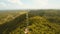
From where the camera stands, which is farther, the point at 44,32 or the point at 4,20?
the point at 4,20

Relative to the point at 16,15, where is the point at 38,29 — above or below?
below

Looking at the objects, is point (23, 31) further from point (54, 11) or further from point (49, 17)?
point (54, 11)

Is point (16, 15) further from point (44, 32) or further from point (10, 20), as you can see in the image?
point (44, 32)

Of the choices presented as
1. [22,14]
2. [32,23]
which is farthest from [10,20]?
[32,23]

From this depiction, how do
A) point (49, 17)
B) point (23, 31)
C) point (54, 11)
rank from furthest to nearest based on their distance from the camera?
point (54, 11) < point (49, 17) < point (23, 31)

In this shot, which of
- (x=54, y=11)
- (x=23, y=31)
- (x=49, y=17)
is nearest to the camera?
(x=23, y=31)

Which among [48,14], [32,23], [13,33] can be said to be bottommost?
[13,33]

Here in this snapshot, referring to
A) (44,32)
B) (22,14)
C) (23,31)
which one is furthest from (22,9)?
(44,32)
